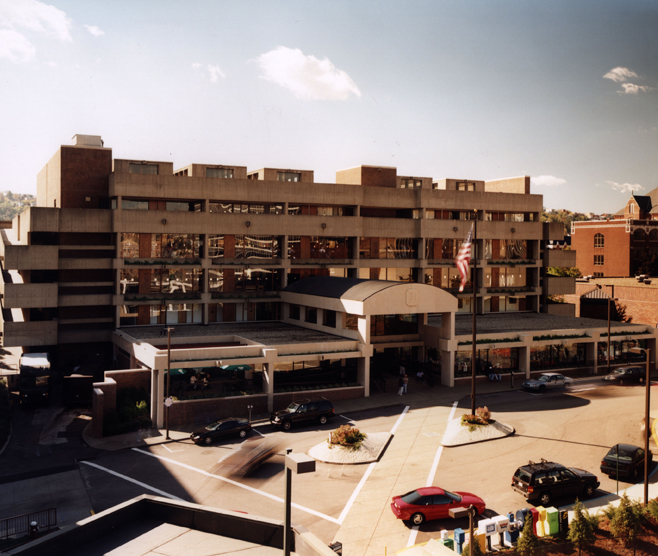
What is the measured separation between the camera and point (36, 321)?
5653cm

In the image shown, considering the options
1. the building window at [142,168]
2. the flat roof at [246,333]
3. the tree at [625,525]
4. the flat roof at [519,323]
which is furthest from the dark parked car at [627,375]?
the building window at [142,168]

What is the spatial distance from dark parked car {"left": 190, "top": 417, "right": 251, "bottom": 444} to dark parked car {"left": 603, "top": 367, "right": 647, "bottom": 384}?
35.3 m

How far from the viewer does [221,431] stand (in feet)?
122

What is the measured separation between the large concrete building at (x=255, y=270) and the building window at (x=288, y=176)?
157 millimetres

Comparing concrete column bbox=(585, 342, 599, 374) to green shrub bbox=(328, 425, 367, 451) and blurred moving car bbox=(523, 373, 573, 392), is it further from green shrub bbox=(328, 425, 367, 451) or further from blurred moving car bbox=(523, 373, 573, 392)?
green shrub bbox=(328, 425, 367, 451)

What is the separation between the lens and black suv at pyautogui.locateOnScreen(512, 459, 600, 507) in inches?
1101

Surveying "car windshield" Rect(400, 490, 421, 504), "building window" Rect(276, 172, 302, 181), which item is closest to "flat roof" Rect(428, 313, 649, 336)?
"building window" Rect(276, 172, 302, 181)

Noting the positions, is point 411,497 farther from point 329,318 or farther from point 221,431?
point 329,318

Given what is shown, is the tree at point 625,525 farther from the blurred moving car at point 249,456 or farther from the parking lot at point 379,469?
the blurred moving car at point 249,456

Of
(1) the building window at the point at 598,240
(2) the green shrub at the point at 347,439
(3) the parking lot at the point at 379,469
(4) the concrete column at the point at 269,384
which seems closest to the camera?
(3) the parking lot at the point at 379,469

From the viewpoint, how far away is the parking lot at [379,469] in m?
26.5

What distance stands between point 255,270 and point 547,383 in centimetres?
3067

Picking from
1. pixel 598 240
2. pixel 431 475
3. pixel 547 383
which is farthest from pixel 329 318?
pixel 598 240

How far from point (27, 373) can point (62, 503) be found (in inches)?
902
